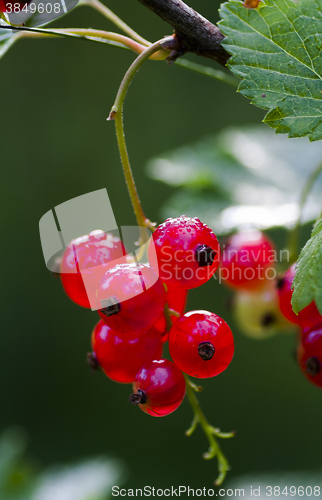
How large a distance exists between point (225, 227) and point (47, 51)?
84.1 inches

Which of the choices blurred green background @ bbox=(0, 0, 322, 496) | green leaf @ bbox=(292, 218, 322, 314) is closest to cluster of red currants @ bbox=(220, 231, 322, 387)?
green leaf @ bbox=(292, 218, 322, 314)

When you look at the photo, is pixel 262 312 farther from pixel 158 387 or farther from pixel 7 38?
pixel 7 38

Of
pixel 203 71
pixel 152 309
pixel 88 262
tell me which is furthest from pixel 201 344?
pixel 203 71

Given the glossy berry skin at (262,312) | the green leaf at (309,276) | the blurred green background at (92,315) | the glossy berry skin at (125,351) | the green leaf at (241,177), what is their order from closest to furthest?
the green leaf at (309,276)
the glossy berry skin at (125,351)
the glossy berry skin at (262,312)
the green leaf at (241,177)
the blurred green background at (92,315)

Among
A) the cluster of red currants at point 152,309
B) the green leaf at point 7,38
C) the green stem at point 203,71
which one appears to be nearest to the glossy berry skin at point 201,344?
the cluster of red currants at point 152,309

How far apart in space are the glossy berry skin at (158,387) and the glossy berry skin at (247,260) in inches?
12.2

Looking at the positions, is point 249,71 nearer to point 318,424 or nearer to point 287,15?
point 287,15

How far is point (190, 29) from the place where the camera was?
0.52m

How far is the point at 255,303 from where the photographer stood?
94cm

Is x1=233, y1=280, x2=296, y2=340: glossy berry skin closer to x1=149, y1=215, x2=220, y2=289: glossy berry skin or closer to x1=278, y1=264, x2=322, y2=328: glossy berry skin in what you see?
x1=278, y1=264, x2=322, y2=328: glossy berry skin

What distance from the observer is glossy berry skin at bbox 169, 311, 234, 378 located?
51 cm

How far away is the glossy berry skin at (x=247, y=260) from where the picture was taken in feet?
2.62

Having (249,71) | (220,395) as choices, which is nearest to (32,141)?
(220,395)

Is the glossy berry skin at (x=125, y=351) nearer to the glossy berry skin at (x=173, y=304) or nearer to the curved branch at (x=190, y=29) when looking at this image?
the glossy berry skin at (x=173, y=304)
